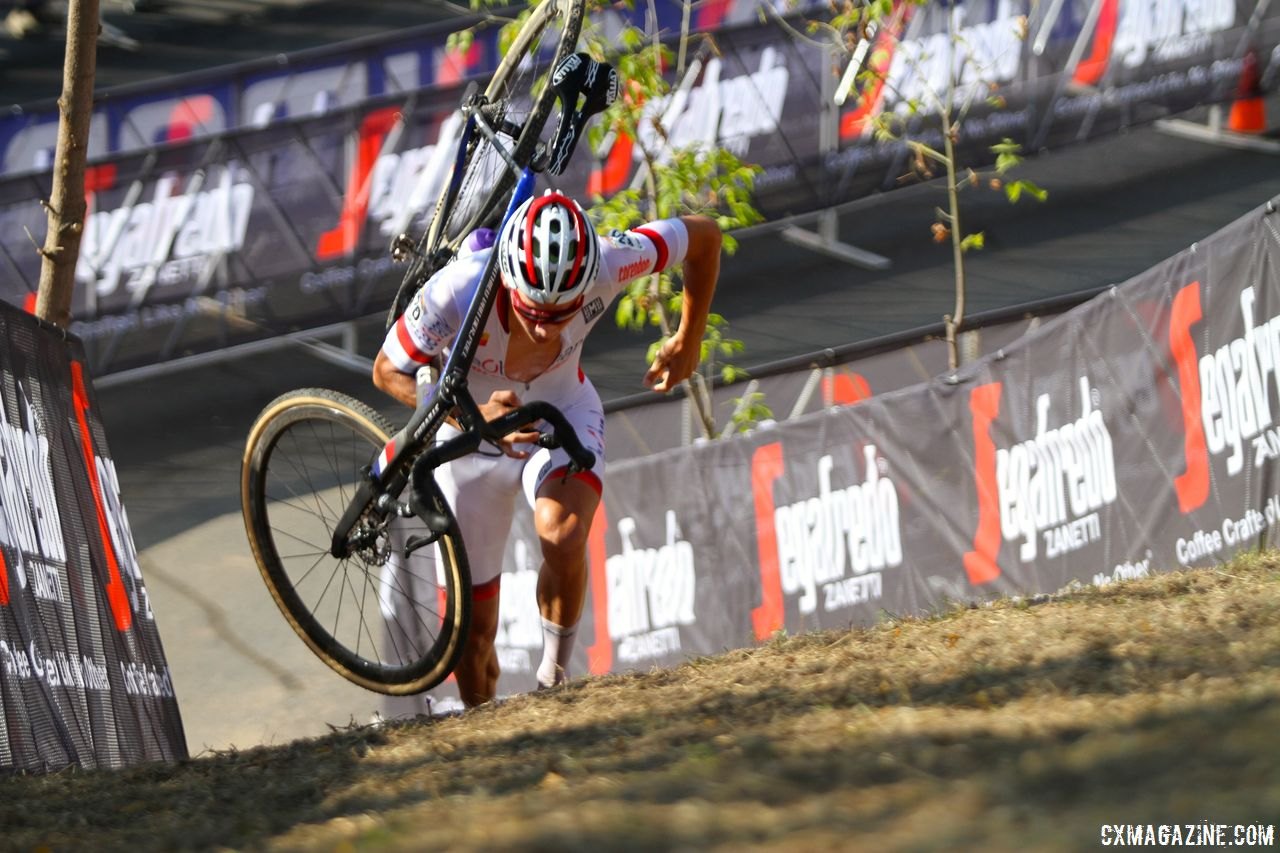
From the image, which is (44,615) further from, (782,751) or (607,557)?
(607,557)

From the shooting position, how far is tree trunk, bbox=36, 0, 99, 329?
846 cm

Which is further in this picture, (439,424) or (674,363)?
(674,363)

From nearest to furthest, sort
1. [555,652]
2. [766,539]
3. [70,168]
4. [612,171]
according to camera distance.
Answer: [555,652] → [70,168] → [766,539] → [612,171]

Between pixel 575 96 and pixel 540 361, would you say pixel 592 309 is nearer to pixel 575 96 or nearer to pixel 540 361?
pixel 540 361

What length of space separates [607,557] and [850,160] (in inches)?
205

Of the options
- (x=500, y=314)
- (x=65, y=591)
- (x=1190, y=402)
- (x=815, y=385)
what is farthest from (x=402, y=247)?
(x=815, y=385)

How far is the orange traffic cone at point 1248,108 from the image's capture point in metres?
16.3

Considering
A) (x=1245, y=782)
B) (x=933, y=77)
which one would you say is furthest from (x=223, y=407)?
(x=1245, y=782)

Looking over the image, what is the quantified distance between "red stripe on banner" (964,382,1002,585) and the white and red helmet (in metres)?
4.21

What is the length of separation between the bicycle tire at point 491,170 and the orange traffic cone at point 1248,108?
11.3 metres

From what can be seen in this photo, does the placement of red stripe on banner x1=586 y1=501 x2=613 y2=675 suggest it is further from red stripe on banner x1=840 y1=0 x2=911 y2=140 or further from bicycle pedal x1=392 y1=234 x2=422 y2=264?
bicycle pedal x1=392 y1=234 x2=422 y2=264

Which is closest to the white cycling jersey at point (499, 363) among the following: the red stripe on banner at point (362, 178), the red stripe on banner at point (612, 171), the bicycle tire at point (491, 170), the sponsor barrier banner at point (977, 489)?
the bicycle tire at point (491, 170)

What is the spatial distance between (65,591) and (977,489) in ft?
17.0

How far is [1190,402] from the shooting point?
814cm
